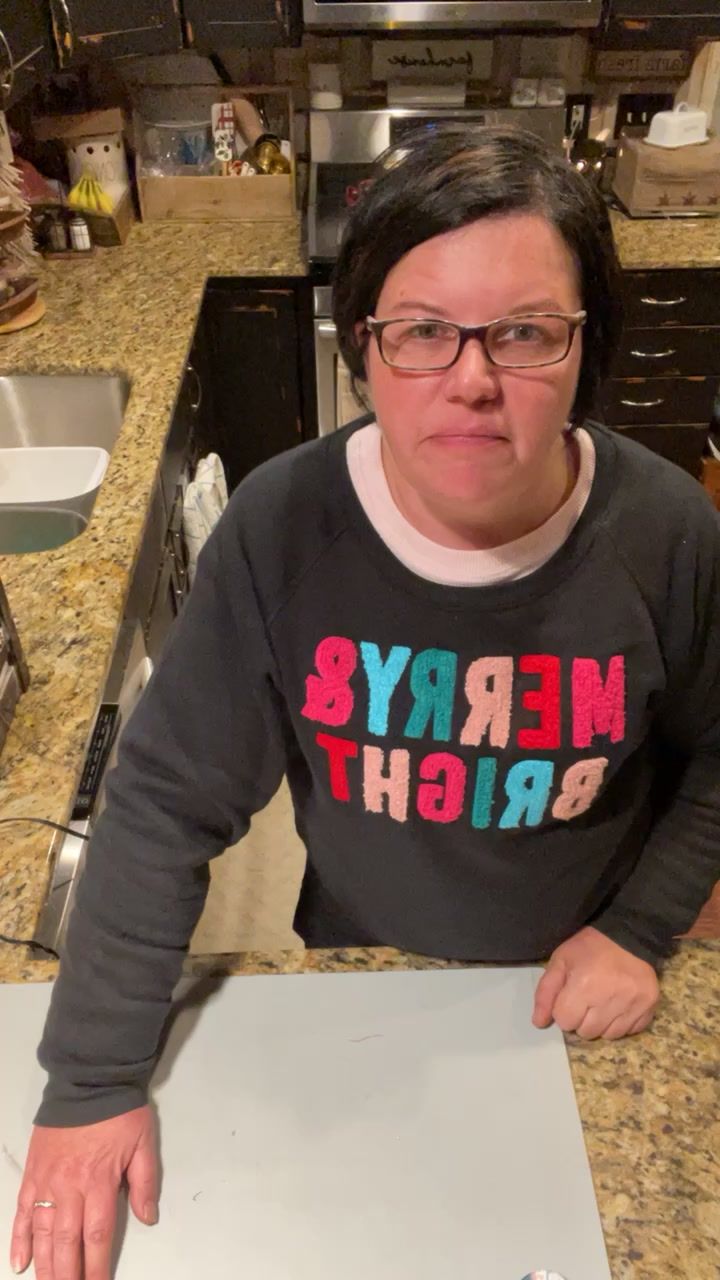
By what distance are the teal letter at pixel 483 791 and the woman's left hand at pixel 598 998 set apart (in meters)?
0.13

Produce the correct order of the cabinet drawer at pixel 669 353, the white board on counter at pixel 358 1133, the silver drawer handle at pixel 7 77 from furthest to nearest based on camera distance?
the cabinet drawer at pixel 669 353 < the silver drawer handle at pixel 7 77 < the white board on counter at pixel 358 1133

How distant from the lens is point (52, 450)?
193 cm

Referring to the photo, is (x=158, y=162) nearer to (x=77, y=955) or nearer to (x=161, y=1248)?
(x=77, y=955)

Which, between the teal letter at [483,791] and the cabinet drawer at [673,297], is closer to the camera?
the teal letter at [483,791]

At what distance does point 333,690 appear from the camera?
2.46ft

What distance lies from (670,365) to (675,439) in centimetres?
25

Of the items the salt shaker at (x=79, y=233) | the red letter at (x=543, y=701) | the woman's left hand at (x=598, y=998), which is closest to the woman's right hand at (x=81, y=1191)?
the woman's left hand at (x=598, y=998)

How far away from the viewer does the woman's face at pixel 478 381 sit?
1.99ft

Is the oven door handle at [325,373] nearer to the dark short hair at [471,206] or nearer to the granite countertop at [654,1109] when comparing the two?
the dark short hair at [471,206]

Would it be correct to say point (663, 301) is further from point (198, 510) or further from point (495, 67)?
point (198, 510)

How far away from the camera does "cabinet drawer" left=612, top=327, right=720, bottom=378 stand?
2639 mm

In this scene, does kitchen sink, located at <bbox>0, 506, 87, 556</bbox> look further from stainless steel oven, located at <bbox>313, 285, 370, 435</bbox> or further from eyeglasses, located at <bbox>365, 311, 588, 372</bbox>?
eyeglasses, located at <bbox>365, 311, 588, 372</bbox>

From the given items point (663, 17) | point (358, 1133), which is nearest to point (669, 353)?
point (663, 17)

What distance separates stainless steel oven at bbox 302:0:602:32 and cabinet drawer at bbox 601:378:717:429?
939 millimetres
